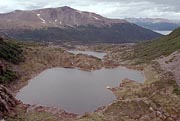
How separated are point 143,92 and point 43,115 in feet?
117

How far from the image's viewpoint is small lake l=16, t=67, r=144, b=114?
95.8 m

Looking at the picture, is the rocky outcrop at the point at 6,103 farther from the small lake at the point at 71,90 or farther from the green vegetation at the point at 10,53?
the green vegetation at the point at 10,53

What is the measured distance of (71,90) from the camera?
11225cm

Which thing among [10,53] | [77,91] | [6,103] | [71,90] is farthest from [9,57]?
[6,103]

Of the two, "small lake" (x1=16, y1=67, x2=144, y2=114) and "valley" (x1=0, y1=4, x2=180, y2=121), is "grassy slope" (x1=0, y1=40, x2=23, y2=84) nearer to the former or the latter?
"valley" (x1=0, y1=4, x2=180, y2=121)

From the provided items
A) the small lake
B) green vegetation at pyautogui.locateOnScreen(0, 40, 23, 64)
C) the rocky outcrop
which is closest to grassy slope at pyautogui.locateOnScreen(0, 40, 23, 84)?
green vegetation at pyautogui.locateOnScreen(0, 40, 23, 64)

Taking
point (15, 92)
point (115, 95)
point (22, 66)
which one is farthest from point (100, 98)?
point (22, 66)

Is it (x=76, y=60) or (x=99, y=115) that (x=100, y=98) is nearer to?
(x=99, y=115)

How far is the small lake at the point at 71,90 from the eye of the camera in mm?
95800

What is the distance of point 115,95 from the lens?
10775 cm

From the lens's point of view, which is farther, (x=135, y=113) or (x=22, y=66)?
(x=22, y=66)

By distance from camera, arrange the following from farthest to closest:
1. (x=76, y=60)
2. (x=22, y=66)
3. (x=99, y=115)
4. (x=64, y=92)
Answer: (x=76, y=60) < (x=22, y=66) < (x=64, y=92) < (x=99, y=115)

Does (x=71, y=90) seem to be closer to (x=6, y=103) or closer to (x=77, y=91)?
(x=77, y=91)

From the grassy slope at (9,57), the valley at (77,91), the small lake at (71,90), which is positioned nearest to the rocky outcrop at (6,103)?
the valley at (77,91)
